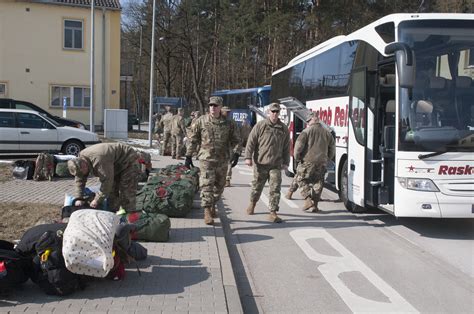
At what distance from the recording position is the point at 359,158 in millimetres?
9445

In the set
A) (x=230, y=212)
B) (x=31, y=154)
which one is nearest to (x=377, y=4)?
(x=31, y=154)

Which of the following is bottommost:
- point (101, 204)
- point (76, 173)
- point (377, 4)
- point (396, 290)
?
point (396, 290)

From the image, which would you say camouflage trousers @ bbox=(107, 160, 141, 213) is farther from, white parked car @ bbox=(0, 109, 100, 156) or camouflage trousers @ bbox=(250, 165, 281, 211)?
white parked car @ bbox=(0, 109, 100, 156)

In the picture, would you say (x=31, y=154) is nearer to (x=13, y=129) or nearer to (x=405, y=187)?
(x=13, y=129)

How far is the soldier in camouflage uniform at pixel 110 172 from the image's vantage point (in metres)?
6.55

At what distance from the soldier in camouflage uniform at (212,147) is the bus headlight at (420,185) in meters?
2.74

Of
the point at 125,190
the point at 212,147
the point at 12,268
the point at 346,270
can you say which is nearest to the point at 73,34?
the point at 212,147

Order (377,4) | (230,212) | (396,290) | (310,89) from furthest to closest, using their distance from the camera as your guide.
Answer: (377,4) → (310,89) → (230,212) → (396,290)

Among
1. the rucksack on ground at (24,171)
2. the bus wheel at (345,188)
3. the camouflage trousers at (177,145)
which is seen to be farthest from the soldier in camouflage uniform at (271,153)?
the camouflage trousers at (177,145)

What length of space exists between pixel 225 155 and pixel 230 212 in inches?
74.2

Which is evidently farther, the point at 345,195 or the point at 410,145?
the point at 345,195

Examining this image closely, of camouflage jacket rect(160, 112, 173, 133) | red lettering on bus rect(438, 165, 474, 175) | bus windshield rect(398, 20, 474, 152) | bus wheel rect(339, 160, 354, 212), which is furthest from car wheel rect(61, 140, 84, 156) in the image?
red lettering on bus rect(438, 165, 474, 175)

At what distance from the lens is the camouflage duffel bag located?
29.2 feet

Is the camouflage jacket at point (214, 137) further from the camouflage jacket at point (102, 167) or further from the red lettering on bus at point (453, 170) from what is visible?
the red lettering on bus at point (453, 170)
